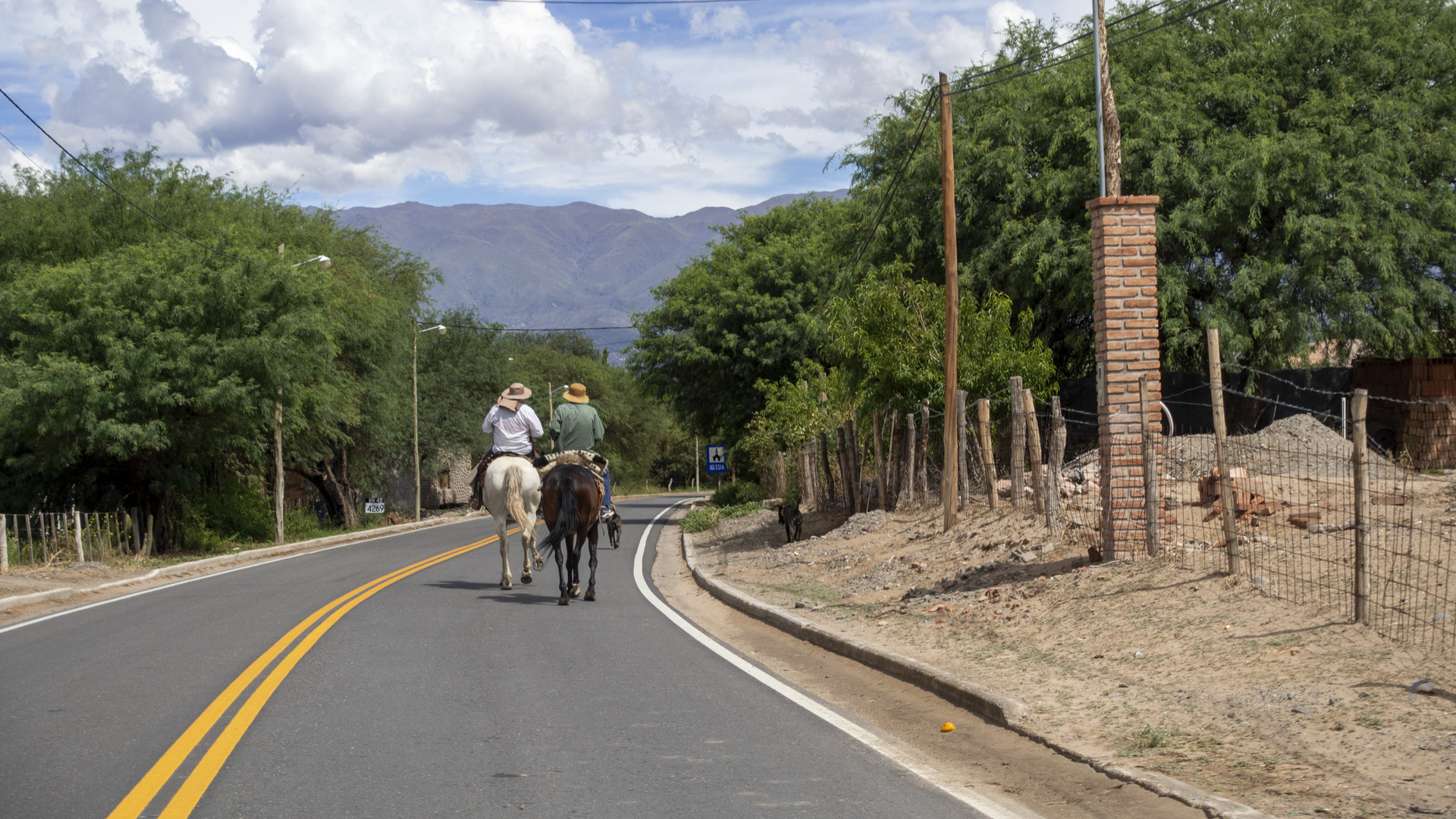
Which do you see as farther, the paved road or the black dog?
the black dog

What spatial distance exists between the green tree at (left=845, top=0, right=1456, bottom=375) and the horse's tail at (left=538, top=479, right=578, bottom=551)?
14.7 m

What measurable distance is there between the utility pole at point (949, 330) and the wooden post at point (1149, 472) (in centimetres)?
538

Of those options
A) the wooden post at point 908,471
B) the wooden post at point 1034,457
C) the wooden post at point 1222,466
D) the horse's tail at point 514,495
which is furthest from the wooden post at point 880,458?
the wooden post at point 1222,466

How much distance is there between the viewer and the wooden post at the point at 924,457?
18.1 meters

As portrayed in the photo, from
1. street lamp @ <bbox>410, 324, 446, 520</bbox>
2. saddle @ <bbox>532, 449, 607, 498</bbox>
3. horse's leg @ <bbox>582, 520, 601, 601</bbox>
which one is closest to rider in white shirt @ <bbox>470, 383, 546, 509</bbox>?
saddle @ <bbox>532, 449, 607, 498</bbox>

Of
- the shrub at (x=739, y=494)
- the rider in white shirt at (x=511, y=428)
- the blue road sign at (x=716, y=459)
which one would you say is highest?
the rider in white shirt at (x=511, y=428)

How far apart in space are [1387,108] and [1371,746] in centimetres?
2294

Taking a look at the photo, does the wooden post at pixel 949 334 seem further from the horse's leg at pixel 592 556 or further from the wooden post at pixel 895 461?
the horse's leg at pixel 592 556

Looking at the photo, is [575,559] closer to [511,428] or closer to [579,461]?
[579,461]

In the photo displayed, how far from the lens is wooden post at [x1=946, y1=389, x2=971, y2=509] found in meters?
16.4

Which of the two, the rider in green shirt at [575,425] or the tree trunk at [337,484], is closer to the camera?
A: the rider in green shirt at [575,425]

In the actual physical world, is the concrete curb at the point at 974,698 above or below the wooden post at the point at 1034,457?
below

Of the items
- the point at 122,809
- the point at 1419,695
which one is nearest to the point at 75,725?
the point at 122,809

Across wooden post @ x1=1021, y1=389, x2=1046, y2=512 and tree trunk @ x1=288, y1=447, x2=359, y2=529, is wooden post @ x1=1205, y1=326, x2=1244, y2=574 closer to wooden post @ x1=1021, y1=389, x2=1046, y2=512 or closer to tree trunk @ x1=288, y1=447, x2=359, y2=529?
wooden post @ x1=1021, y1=389, x2=1046, y2=512
